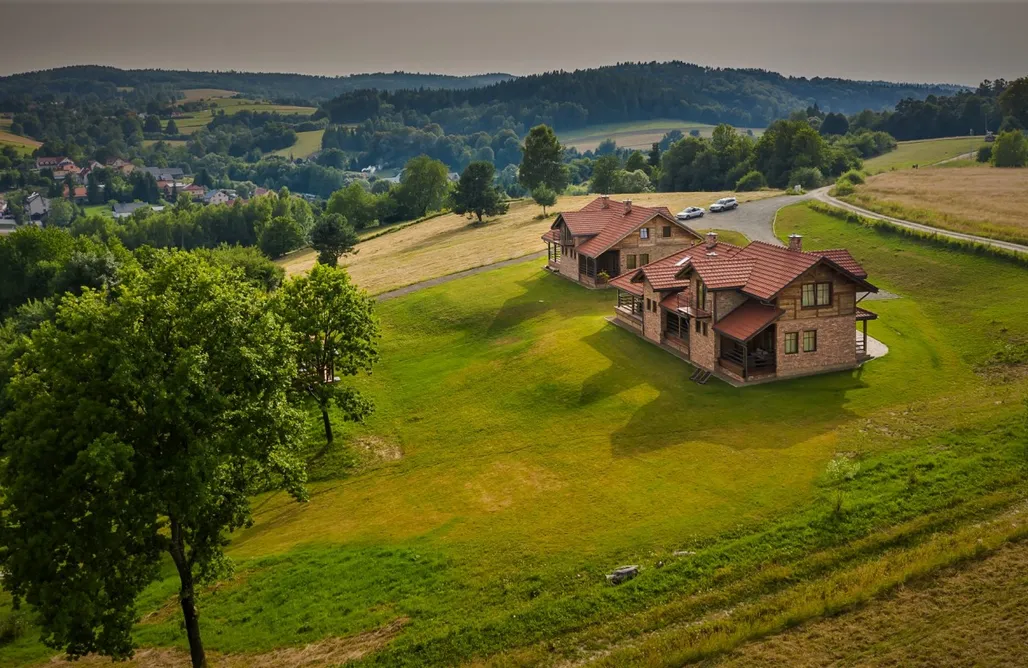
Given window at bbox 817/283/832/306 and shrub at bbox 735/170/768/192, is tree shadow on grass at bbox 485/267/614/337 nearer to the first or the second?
window at bbox 817/283/832/306

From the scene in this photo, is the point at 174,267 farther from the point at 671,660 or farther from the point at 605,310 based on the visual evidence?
the point at 605,310

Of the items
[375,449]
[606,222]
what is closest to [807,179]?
[606,222]

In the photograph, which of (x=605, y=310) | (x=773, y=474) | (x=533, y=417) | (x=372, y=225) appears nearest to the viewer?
(x=773, y=474)

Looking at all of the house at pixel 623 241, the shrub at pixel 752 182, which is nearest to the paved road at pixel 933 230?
the house at pixel 623 241

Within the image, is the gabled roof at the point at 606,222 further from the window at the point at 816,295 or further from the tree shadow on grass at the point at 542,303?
the window at the point at 816,295

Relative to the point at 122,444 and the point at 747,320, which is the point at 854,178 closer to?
the point at 747,320

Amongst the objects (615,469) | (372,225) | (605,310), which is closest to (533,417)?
(615,469)
